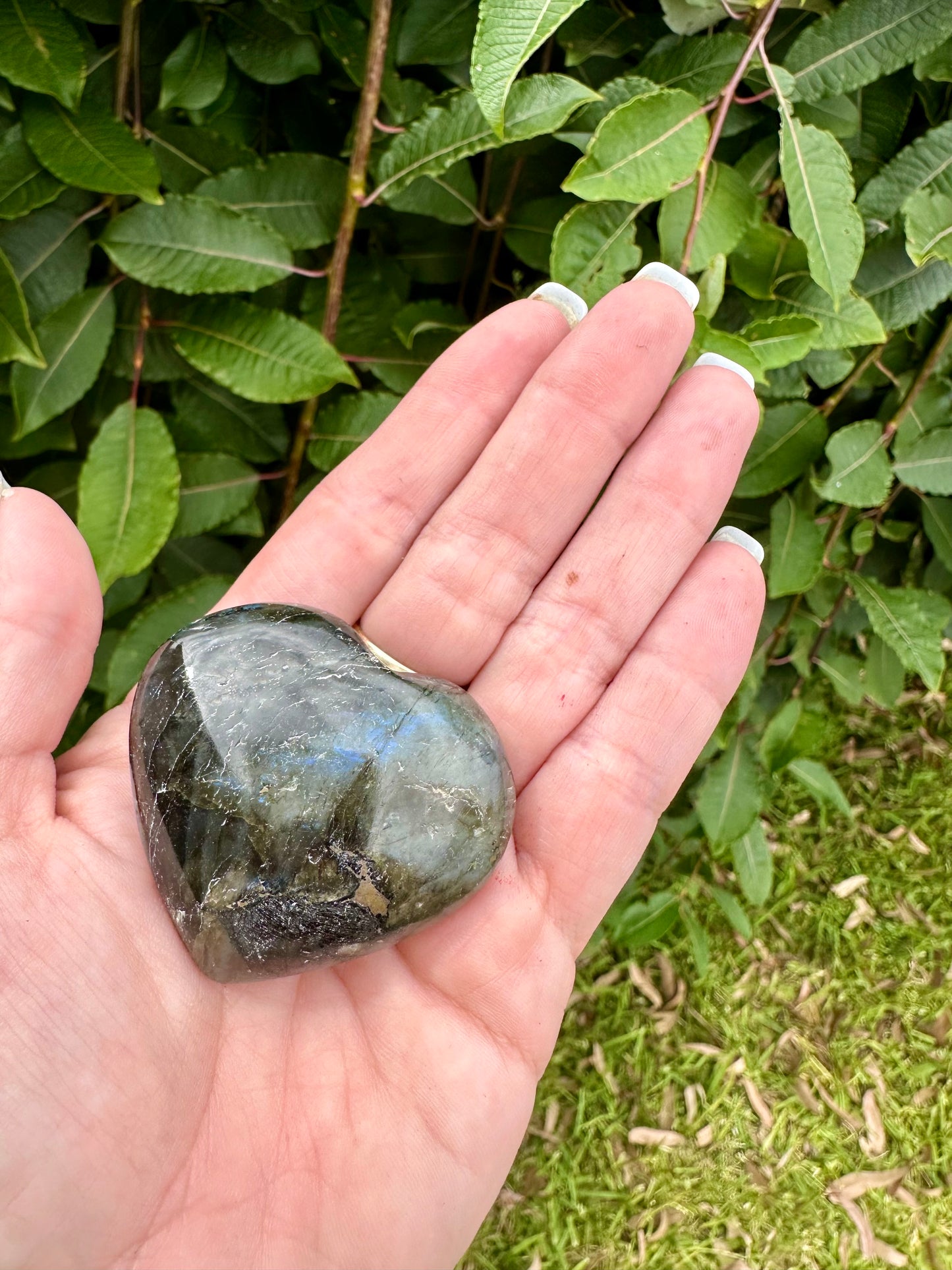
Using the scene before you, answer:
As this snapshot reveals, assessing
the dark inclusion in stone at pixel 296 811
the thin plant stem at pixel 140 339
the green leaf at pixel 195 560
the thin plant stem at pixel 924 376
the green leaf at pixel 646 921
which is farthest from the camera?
the green leaf at pixel 646 921

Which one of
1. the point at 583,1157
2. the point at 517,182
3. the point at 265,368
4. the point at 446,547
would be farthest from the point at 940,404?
the point at 583,1157

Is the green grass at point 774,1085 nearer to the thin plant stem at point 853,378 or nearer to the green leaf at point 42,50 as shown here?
the thin plant stem at point 853,378

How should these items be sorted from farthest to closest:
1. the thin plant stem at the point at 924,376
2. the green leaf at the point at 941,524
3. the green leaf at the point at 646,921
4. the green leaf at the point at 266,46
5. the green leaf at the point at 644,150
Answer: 1. the green leaf at the point at 646,921
2. the green leaf at the point at 941,524
3. the thin plant stem at the point at 924,376
4. the green leaf at the point at 266,46
5. the green leaf at the point at 644,150

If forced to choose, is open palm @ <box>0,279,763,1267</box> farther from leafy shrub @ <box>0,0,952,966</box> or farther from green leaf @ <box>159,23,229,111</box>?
green leaf @ <box>159,23,229,111</box>

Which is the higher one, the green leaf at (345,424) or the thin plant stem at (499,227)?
the thin plant stem at (499,227)

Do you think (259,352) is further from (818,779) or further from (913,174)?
(818,779)

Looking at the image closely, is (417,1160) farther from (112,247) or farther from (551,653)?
(112,247)

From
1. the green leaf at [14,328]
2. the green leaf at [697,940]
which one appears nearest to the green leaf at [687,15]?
the green leaf at [14,328]
